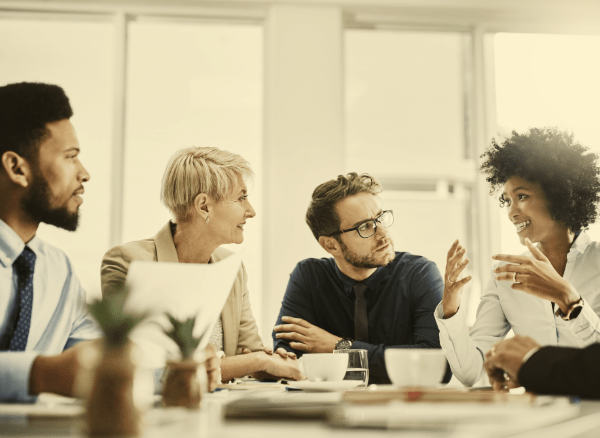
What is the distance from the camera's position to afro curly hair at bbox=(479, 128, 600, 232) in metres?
2.28

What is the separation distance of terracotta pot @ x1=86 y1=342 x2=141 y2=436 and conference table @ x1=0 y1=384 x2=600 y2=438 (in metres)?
0.02

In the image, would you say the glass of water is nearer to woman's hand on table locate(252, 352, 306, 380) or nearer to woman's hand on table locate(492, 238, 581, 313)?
woman's hand on table locate(252, 352, 306, 380)

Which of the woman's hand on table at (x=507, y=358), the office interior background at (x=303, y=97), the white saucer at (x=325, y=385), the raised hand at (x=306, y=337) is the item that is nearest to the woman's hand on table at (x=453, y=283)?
the raised hand at (x=306, y=337)

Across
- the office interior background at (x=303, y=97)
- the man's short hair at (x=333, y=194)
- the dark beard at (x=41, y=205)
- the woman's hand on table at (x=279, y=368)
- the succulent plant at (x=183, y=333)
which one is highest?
the office interior background at (x=303, y=97)

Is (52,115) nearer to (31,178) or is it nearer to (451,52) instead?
(31,178)

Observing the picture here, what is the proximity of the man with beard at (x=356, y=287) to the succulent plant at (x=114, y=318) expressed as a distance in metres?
1.55

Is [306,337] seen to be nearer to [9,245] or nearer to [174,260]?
[174,260]

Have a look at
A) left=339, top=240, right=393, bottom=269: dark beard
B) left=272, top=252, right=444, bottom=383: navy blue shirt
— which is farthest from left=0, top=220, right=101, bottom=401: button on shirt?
left=339, top=240, right=393, bottom=269: dark beard

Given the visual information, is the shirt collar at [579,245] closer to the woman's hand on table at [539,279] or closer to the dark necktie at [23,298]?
the woman's hand on table at [539,279]

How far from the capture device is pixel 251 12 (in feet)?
12.1

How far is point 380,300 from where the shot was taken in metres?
2.38

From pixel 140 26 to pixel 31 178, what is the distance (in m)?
2.41

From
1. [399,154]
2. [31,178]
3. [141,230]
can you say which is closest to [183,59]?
[141,230]

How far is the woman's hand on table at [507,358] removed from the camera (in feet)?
3.69
